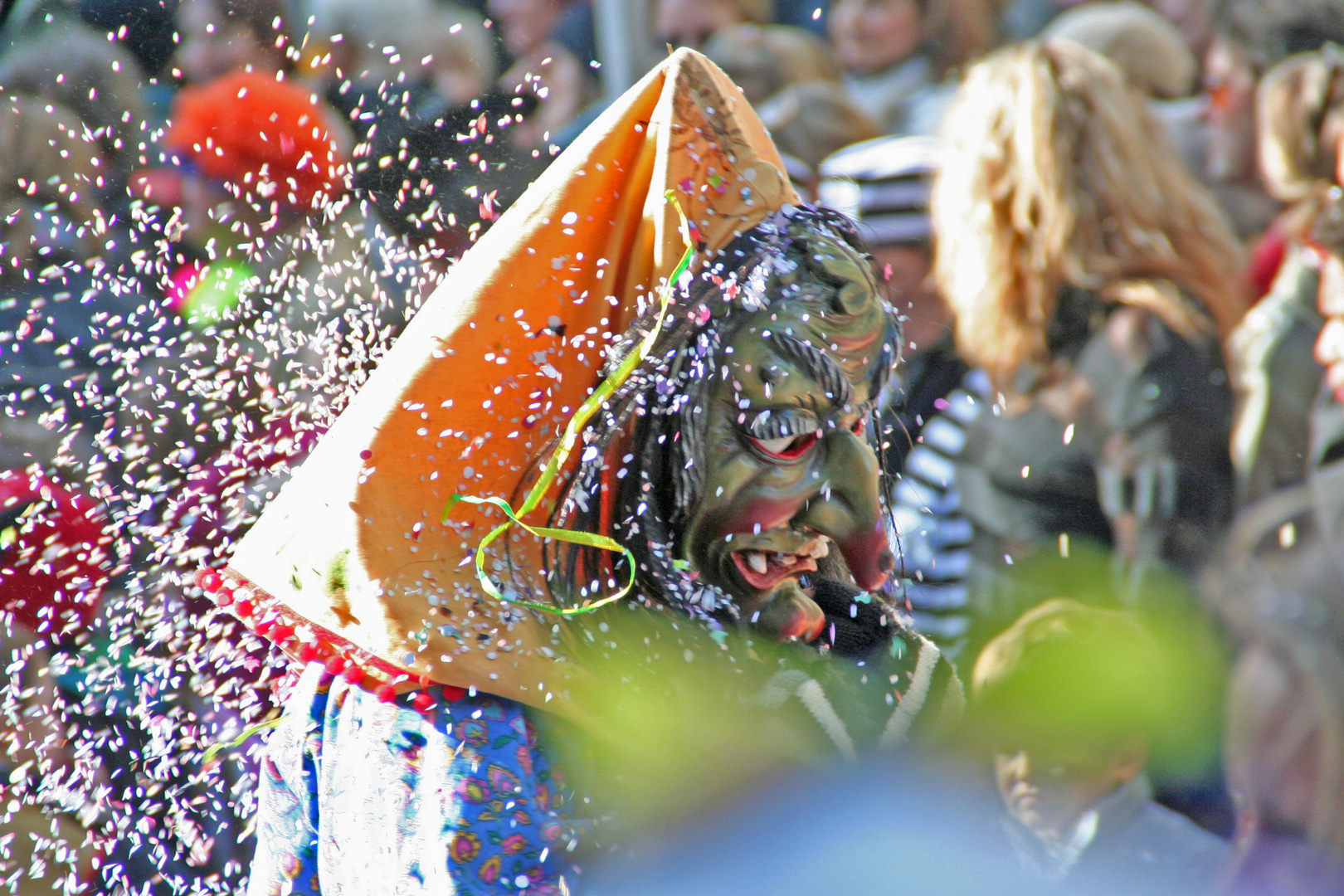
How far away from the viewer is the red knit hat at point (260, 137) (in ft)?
5.23

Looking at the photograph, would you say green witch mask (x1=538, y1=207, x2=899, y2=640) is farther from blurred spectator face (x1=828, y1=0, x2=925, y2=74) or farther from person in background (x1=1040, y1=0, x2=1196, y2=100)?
blurred spectator face (x1=828, y1=0, x2=925, y2=74)

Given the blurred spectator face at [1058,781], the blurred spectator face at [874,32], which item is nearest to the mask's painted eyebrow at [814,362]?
the blurred spectator face at [1058,781]

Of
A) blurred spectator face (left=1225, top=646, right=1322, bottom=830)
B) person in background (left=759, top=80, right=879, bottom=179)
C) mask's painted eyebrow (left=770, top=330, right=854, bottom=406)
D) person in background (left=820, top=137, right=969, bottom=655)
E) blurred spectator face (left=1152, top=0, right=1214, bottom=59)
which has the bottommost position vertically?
blurred spectator face (left=1225, top=646, right=1322, bottom=830)

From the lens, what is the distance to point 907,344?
215 centimetres

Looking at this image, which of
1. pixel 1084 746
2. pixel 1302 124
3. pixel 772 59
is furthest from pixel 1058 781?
pixel 772 59

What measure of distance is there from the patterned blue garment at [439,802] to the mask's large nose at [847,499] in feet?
1.16

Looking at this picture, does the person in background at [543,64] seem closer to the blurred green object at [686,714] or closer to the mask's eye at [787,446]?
the mask's eye at [787,446]

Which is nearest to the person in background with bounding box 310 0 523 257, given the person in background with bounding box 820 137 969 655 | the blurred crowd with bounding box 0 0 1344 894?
the blurred crowd with bounding box 0 0 1344 894

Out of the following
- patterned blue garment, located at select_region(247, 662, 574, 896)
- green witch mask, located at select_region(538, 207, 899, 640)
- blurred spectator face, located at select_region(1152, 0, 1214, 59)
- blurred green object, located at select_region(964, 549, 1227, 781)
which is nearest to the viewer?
patterned blue garment, located at select_region(247, 662, 574, 896)

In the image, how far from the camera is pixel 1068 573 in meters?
2.13

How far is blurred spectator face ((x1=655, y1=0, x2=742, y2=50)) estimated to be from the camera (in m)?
2.89

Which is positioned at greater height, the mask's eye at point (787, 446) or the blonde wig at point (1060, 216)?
the mask's eye at point (787, 446)

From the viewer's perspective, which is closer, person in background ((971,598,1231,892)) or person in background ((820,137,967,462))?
person in background ((971,598,1231,892))

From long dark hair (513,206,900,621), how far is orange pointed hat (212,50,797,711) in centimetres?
3
